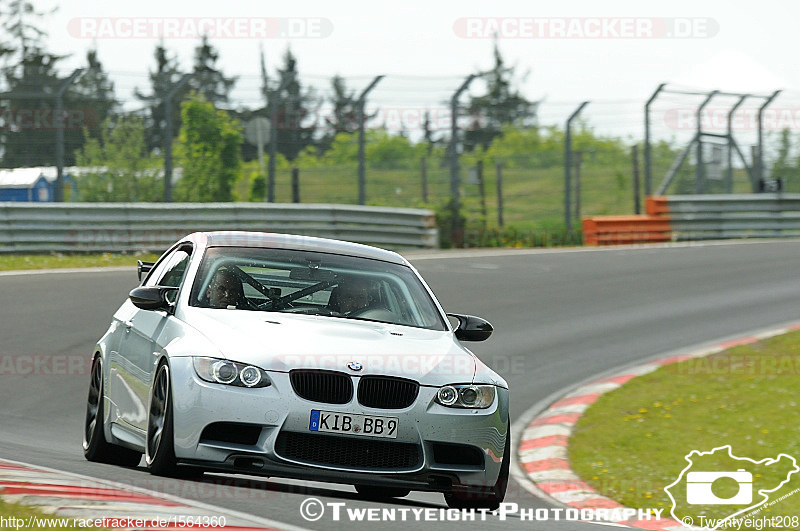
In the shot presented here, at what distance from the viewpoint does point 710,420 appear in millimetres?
10039

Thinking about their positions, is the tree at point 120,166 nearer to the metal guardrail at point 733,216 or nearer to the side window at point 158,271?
the metal guardrail at point 733,216

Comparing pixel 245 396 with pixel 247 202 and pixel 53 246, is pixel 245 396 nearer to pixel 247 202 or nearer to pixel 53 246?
pixel 53 246

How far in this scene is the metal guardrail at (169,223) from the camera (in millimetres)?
20156

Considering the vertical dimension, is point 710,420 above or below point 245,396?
below

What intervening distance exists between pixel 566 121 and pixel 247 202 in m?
7.12

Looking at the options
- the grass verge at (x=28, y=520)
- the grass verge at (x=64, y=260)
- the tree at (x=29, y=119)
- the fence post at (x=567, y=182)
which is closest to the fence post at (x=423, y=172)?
the fence post at (x=567, y=182)

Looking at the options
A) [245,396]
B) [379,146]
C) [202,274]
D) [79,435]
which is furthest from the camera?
[379,146]

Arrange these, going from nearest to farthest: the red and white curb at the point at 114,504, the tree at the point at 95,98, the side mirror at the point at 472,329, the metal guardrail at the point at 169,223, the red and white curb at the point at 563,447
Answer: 1. the red and white curb at the point at 114,504
2. the side mirror at the point at 472,329
3. the red and white curb at the point at 563,447
4. the metal guardrail at the point at 169,223
5. the tree at the point at 95,98

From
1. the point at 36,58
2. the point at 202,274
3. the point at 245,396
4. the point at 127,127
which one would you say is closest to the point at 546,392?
the point at 202,274

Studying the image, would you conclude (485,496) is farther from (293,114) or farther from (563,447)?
(293,114)

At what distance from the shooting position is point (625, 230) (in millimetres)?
25672

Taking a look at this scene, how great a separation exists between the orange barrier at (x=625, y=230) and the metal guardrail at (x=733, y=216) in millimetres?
323

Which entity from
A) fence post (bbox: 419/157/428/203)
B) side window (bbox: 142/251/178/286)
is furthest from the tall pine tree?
side window (bbox: 142/251/178/286)

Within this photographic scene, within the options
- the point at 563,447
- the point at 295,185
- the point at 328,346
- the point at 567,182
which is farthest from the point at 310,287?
the point at 567,182
